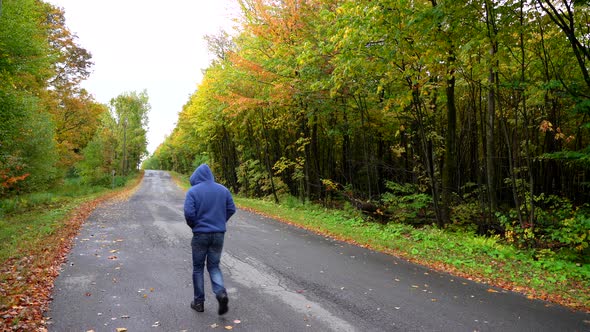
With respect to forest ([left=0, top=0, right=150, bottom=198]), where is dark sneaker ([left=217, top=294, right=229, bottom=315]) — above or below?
below

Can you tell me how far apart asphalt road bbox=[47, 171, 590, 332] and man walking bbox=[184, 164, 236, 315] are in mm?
262

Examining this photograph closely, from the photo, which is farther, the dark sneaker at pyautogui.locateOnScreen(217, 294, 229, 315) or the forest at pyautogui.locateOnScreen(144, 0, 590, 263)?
the forest at pyautogui.locateOnScreen(144, 0, 590, 263)

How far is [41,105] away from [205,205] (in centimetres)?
1973

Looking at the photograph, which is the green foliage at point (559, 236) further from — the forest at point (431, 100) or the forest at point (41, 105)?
the forest at point (41, 105)

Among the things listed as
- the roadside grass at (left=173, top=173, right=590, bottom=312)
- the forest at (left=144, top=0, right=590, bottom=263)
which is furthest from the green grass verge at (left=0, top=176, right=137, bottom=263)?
the forest at (left=144, top=0, right=590, bottom=263)

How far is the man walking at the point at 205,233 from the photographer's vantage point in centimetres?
467

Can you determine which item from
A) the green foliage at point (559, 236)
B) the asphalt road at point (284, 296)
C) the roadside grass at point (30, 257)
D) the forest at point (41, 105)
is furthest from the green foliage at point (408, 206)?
the forest at point (41, 105)

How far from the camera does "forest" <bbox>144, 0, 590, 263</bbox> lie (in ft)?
27.3

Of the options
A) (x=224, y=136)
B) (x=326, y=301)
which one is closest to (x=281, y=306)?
(x=326, y=301)

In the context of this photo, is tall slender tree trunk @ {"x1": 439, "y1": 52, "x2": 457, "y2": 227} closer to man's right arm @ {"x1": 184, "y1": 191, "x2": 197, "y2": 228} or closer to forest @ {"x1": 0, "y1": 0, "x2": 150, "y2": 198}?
man's right arm @ {"x1": 184, "y1": 191, "x2": 197, "y2": 228}

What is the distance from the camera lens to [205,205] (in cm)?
473

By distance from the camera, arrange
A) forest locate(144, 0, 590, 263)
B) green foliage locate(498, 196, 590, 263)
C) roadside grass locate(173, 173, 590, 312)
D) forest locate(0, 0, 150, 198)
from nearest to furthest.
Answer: roadside grass locate(173, 173, 590, 312), green foliage locate(498, 196, 590, 263), forest locate(144, 0, 590, 263), forest locate(0, 0, 150, 198)

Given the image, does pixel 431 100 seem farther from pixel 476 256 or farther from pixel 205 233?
pixel 205 233

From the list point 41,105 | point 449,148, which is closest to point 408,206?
point 449,148
